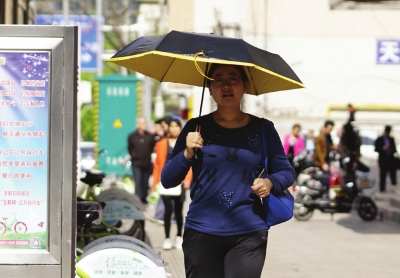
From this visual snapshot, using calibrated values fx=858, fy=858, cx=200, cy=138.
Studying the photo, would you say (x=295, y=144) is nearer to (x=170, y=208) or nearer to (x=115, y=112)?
(x=115, y=112)

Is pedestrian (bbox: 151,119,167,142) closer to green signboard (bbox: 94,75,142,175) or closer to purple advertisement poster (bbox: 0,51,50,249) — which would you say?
green signboard (bbox: 94,75,142,175)

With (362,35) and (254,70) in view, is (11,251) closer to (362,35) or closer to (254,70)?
(254,70)

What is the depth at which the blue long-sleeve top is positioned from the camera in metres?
4.33

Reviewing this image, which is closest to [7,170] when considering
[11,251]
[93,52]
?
[11,251]

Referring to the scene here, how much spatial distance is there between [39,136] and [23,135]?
0.34 ft

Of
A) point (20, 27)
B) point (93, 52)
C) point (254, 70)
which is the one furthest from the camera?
point (93, 52)

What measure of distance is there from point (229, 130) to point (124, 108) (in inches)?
727

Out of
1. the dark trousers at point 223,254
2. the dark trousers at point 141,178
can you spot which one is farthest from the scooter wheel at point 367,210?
the dark trousers at point 223,254

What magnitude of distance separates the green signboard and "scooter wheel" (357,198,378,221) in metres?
9.48

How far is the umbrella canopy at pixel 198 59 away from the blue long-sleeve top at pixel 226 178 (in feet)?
1.16

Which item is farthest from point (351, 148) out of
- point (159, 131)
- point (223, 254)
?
point (223, 254)

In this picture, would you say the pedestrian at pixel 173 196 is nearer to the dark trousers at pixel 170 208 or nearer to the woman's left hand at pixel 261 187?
the dark trousers at pixel 170 208

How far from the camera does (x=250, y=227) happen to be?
14.3 ft

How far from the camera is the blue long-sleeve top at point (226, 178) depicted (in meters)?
4.33
